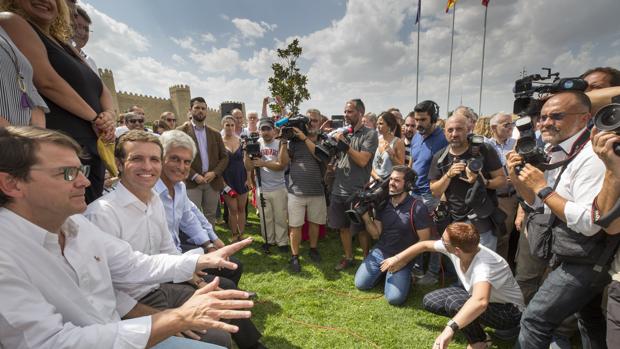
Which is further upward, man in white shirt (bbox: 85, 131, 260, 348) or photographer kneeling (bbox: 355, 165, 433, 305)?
man in white shirt (bbox: 85, 131, 260, 348)

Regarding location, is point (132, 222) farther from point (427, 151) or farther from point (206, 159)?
point (427, 151)

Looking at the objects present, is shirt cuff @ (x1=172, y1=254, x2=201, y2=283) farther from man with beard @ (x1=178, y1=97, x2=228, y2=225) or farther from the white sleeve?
man with beard @ (x1=178, y1=97, x2=228, y2=225)

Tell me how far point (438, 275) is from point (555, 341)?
150 cm

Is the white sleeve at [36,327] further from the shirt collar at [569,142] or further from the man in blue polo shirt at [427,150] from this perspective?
the man in blue polo shirt at [427,150]

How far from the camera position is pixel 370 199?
140 inches

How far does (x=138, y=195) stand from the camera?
83.4 inches

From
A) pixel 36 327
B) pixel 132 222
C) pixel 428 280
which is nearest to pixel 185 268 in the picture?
pixel 132 222

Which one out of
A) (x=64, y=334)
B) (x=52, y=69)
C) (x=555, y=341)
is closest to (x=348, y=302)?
(x=555, y=341)

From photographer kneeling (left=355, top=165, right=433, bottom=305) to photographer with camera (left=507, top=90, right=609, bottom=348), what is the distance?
1366mm

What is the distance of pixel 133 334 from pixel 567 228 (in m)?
2.56

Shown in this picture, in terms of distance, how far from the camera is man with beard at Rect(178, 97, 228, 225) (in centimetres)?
447

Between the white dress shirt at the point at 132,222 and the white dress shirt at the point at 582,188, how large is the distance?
268cm

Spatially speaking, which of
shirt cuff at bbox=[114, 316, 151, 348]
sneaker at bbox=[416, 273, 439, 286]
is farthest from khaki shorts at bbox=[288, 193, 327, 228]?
shirt cuff at bbox=[114, 316, 151, 348]

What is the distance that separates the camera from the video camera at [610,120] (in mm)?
1420
